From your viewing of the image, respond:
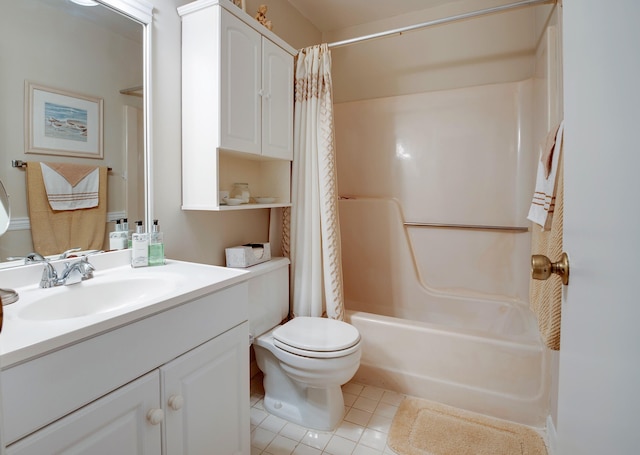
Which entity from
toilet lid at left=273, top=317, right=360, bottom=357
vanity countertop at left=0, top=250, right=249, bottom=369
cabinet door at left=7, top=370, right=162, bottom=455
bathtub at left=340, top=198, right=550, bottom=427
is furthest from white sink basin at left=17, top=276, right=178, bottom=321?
bathtub at left=340, top=198, right=550, bottom=427

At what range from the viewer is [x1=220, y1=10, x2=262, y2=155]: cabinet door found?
5.01ft

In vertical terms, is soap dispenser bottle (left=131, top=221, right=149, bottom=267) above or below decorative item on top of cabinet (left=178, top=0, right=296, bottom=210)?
below

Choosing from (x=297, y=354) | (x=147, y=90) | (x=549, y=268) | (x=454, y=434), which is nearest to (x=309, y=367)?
(x=297, y=354)

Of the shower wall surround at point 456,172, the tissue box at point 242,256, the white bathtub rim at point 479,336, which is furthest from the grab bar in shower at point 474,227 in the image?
the tissue box at point 242,256

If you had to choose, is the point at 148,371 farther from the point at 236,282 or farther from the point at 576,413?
the point at 576,413

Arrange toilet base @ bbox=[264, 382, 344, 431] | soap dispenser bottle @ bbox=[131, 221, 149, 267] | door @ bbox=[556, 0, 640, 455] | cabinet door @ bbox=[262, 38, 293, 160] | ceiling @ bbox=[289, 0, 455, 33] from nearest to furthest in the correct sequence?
door @ bbox=[556, 0, 640, 455] → soap dispenser bottle @ bbox=[131, 221, 149, 267] → toilet base @ bbox=[264, 382, 344, 431] → cabinet door @ bbox=[262, 38, 293, 160] → ceiling @ bbox=[289, 0, 455, 33]

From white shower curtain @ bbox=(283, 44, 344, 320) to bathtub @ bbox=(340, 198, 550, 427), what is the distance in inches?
10.7

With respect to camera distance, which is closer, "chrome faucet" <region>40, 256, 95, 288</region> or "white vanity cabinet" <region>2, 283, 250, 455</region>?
"white vanity cabinet" <region>2, 283, 250, 455</region>

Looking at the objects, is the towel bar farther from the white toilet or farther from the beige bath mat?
the beige bath mat

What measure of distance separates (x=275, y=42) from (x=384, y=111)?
1.20 meters

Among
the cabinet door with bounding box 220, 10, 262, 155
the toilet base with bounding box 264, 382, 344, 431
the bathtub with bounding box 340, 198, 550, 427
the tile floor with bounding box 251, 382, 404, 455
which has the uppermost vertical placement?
the cabinet door with bounding box 220, 10, 262, 155

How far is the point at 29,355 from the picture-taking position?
26.5 inches

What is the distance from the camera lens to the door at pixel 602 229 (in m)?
0.40

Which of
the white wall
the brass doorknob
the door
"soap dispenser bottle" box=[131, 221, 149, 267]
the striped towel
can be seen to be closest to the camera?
the door
